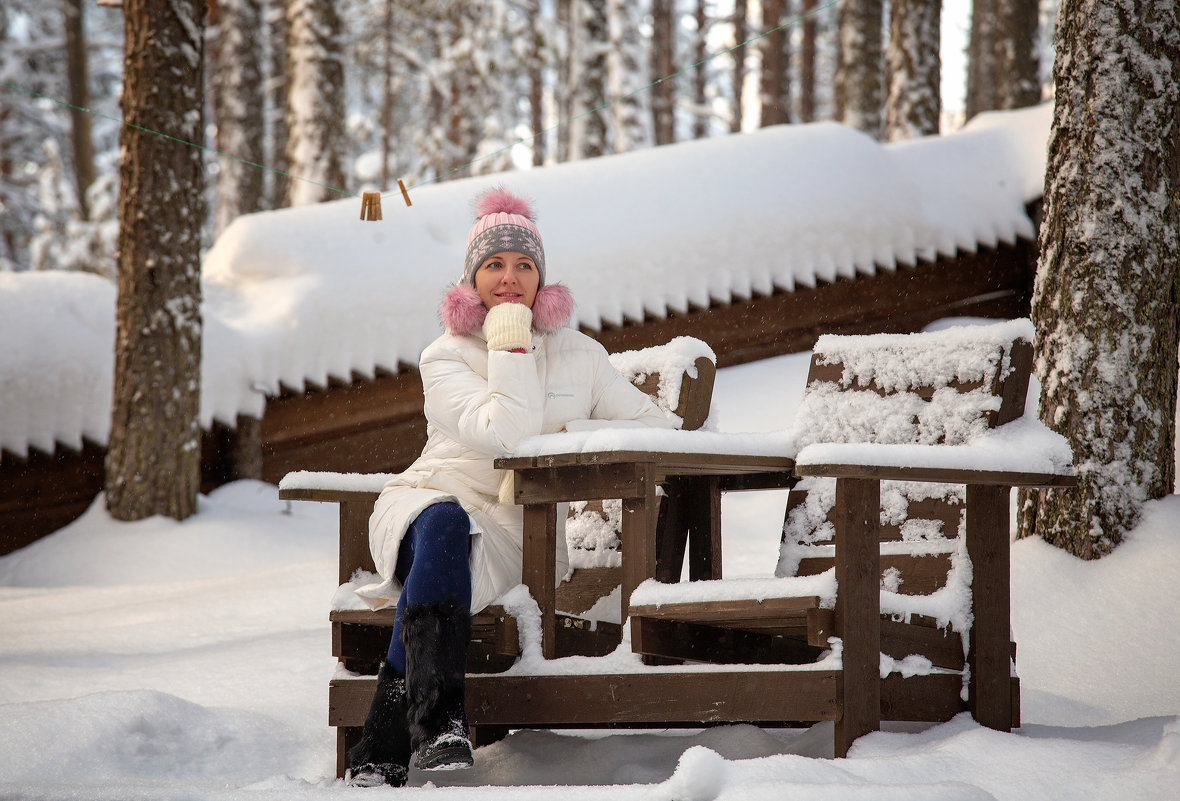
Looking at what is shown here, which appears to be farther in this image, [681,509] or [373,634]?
[681,509]

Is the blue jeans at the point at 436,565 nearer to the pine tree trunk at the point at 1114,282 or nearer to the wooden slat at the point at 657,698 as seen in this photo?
the wooden slat at the point at 657,698

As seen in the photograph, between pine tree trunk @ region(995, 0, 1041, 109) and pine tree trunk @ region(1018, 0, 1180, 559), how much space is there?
24.5ft

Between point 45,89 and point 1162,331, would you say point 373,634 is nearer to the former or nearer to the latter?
point 1162,331

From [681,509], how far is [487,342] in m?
0.84

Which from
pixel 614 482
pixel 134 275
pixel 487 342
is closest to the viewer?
pixel 614 482

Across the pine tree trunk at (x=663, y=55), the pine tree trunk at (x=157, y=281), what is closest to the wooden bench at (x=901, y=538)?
the pine tree trunk at (x=157, y=281)

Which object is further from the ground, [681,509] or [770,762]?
[681,509]

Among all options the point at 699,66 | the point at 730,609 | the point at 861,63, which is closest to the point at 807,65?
the point at 699,66

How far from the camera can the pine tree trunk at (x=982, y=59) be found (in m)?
19.3

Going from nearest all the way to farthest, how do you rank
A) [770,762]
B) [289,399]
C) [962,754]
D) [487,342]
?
[770,762]
[962,754]
[487,342]
[289,399]

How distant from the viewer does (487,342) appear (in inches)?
127

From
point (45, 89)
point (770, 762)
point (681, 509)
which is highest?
point (45, 89)

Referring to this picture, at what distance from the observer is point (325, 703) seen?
4.06 metres

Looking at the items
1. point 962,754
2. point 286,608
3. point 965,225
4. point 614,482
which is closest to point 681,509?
point 614,482
